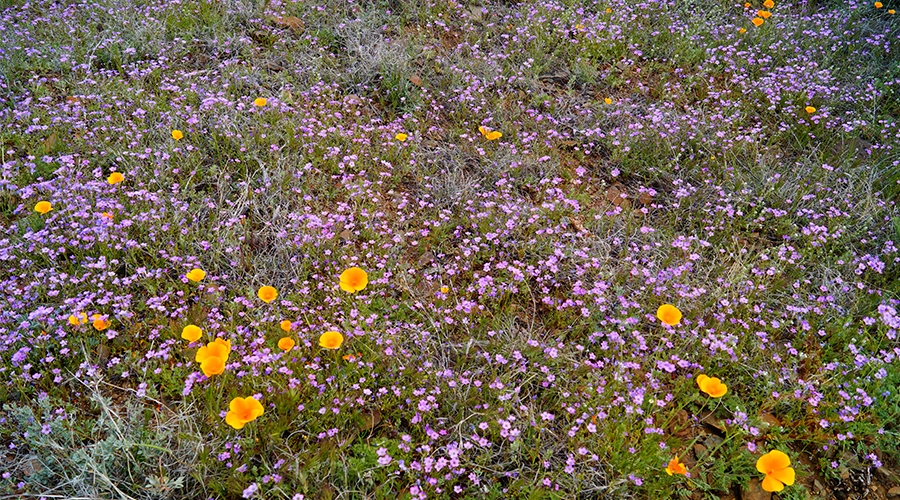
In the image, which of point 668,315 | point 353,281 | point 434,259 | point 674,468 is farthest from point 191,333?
point 668,315

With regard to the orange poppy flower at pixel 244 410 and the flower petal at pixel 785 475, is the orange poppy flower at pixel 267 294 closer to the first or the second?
the orange poppy flower at pixel 244 410

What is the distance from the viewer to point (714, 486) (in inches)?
111

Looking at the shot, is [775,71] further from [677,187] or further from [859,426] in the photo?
[859,426]

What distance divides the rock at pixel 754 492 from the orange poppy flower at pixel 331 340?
92.0 inches

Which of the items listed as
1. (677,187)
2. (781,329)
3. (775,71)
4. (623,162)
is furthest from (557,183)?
(775,71)

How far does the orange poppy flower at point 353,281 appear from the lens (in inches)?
128

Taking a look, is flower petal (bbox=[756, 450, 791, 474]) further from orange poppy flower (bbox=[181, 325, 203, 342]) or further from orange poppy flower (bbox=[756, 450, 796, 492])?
orange poppy flower (bbox=[181, 325, 203, 342])

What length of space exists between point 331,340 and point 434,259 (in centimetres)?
123

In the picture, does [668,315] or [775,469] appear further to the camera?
[668,315]


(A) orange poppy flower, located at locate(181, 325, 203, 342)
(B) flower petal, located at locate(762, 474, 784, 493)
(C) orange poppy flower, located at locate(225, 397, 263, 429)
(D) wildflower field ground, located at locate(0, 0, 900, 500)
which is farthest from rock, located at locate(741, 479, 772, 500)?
(A) orange poppy flower, located at locate(181, 325, 203, 342)

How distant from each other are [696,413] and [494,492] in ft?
4.61

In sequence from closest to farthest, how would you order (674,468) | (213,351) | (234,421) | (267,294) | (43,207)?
(234,421) < (674,468) < (213,351) < (267,294) < (43,207)

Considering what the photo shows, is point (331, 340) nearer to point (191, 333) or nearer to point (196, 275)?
point (191, 333)

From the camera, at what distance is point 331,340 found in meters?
2.92
